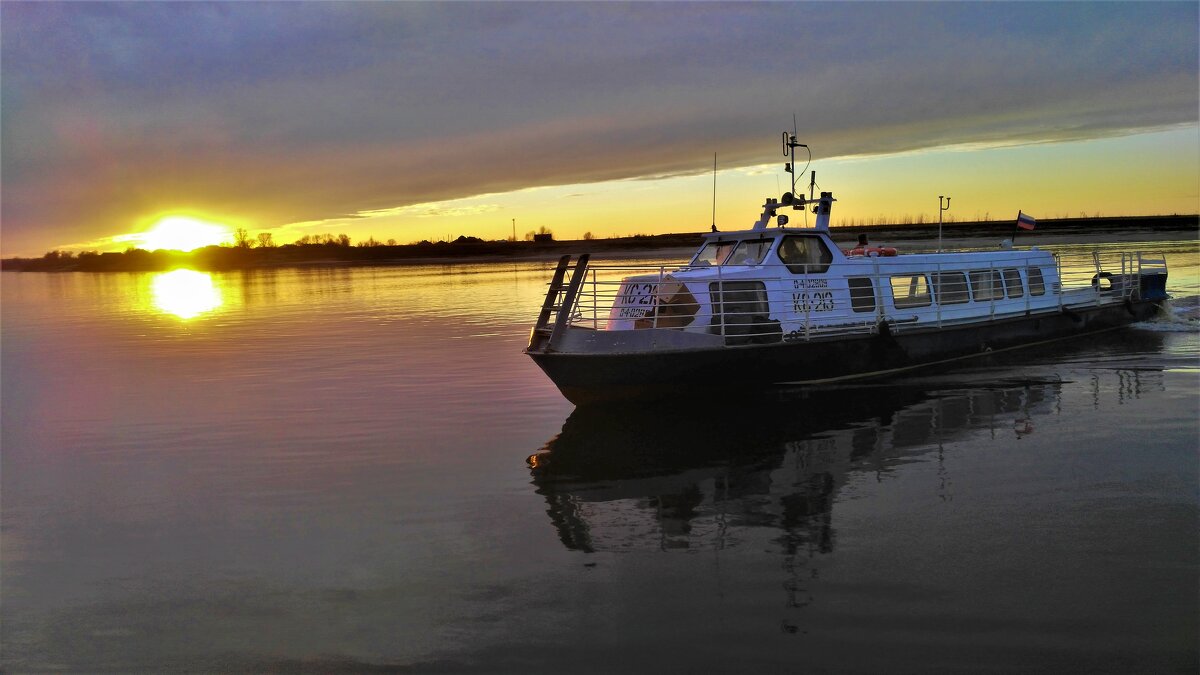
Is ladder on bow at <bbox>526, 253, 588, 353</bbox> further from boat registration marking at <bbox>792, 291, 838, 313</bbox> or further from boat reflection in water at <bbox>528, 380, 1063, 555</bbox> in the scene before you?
boat registration marking at <bbox>792, 291, 838, 313</bbox>

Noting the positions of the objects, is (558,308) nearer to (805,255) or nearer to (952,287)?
(805,255)

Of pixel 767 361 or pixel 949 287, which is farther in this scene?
pixel 949 287

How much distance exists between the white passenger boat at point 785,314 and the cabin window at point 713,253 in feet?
0.09

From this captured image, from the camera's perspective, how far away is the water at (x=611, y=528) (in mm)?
5672

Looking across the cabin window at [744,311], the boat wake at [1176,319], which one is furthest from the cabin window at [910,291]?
the boat wake at [1176,319]

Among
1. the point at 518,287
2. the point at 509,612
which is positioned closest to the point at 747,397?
the point at 509,612

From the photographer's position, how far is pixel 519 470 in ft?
33.7

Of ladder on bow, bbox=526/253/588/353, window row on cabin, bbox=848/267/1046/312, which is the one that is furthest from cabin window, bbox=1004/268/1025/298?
ladder on bow, bbox=526/253/588/353

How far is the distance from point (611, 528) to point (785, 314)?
7.89 metres

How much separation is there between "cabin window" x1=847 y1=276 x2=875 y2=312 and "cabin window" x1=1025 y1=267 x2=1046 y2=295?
593 centimetres

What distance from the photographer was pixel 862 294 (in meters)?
16.2

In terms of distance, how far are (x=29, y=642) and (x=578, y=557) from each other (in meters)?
4.13

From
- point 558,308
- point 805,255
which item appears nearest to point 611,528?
point 558,308

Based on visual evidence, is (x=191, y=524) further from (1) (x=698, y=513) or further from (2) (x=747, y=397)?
(2) (x=747, y=397)
